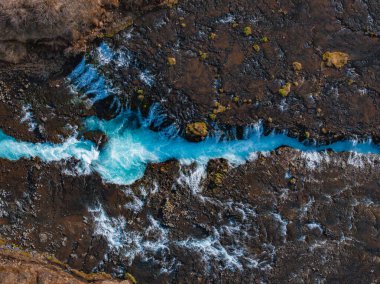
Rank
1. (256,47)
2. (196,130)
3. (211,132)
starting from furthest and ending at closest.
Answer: (256,47) → (211,132) → (196,130)

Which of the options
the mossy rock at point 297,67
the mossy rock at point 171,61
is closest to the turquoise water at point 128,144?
the mossy rock at point 171,61

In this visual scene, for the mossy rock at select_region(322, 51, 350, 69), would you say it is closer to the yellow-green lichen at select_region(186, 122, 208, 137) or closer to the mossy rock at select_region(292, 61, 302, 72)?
the mossy rock at select_region(292, 61, 302, 72)

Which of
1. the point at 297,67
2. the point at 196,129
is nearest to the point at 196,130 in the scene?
the point at 196,129

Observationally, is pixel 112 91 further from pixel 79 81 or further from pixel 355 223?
pixel 355 223

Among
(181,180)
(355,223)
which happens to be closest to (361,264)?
(355,223)

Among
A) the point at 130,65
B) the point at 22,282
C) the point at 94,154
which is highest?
the point at 130,65

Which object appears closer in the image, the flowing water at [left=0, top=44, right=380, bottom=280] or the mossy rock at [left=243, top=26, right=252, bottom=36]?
the flowing water at [left=0, top=44, right=380, bottom=280]

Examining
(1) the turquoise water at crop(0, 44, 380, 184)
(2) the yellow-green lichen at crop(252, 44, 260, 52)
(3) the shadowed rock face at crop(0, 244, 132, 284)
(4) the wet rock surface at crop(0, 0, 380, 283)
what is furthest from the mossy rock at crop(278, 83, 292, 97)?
(3) the shadowed rock face at crop(0, 244, 132, 284)

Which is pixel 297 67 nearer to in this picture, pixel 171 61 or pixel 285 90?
pixel 285 90
